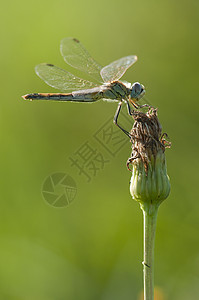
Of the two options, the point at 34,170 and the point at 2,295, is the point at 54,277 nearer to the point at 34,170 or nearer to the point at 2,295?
the point at 2,295

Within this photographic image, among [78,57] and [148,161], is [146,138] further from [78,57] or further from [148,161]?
[78,57]

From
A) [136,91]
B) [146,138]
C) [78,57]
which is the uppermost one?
[78,57]

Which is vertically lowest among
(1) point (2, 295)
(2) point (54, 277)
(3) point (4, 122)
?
(1) point (2, 295)

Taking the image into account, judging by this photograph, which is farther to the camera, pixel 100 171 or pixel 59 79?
pixel 100 171

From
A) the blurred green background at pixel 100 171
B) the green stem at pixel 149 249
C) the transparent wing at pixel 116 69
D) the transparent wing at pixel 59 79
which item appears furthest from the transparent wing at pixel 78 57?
the green stem at pixel 149 249

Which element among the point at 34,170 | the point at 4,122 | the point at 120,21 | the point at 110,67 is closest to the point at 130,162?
the point at 110,67

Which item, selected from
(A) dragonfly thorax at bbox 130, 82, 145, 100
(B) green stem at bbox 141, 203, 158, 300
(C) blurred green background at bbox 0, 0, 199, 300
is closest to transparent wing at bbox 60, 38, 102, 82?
(A) dragonfly thorax at bbox 130, 82, 145, 100

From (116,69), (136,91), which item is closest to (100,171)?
(116,69)
